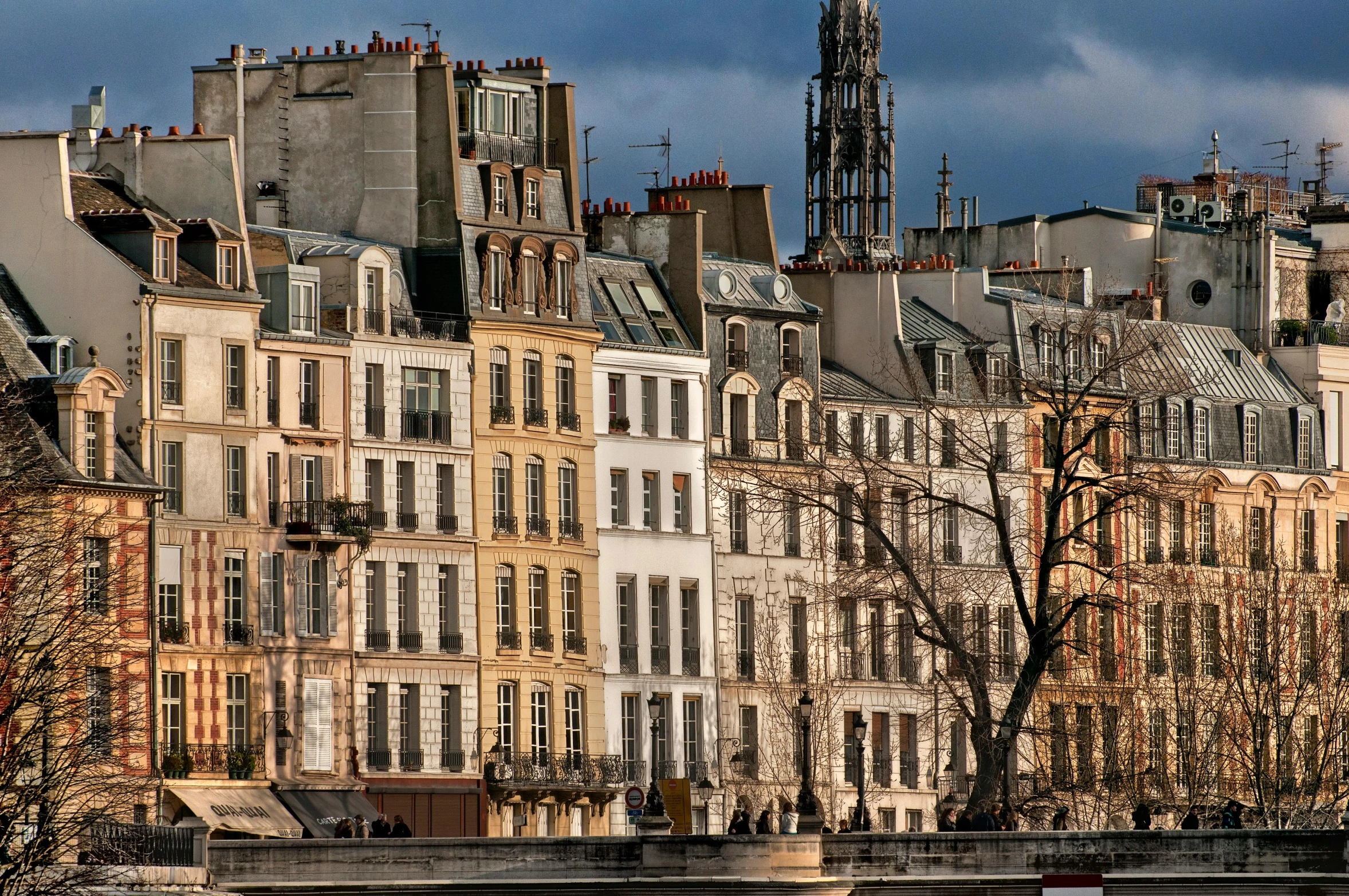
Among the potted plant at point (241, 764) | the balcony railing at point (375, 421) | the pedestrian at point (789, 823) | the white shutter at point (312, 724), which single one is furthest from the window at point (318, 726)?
the pedestrian at point (789, 823)

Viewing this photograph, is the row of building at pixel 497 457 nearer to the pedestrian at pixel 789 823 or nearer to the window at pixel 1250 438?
the window at pixel 1250 438

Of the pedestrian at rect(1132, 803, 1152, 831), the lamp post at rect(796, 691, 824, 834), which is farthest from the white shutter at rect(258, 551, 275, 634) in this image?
the pedestrian at rect(1132, 803, 1152, 831)

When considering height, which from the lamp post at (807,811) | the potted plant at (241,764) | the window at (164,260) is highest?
the window at (164,260)

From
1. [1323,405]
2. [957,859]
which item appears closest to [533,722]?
[957,859]

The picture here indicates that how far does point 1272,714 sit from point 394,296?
1127 inches

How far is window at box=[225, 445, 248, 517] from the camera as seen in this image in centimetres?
10006

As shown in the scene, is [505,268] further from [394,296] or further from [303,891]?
[303,891]

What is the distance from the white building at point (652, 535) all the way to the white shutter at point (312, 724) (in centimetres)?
1026

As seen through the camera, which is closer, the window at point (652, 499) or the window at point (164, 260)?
the window at point (164, 260)

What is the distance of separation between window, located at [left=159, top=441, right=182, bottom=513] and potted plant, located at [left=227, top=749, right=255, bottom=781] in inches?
234

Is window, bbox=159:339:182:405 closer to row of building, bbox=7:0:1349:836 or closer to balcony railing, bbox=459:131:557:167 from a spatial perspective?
row of building, bbox=7:0:1349:836

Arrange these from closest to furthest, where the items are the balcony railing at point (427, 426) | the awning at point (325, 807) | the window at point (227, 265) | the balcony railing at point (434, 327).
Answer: the awning at point (325, 807) → the window at point (227, 265) → the balcony railing at point (427, 426) → the balcony railing at point (434, 327)

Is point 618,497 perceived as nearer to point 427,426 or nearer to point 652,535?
point 652,535

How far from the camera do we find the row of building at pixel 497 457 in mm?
98812
